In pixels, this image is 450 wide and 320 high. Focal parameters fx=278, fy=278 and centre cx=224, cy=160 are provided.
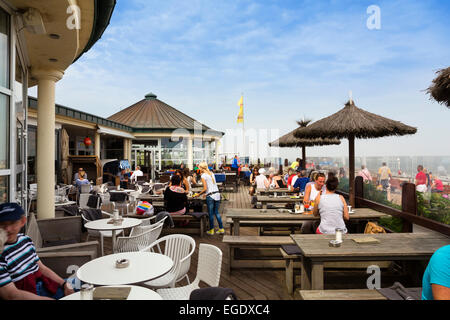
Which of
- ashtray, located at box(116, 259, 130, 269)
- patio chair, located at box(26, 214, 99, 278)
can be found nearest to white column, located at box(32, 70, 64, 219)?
patio chair, located at box(26, 214, 99, 278)

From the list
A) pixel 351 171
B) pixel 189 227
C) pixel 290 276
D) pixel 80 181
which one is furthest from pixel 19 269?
pixel 80 181

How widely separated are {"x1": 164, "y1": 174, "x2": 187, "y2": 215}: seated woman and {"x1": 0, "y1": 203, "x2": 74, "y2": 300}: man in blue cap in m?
3.41

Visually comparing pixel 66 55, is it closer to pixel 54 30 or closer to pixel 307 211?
pixel 54 30

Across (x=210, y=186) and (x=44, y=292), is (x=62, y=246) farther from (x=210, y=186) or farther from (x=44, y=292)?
(x=210, y=186)

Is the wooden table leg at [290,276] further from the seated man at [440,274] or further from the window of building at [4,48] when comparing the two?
the window of building at [4,48]

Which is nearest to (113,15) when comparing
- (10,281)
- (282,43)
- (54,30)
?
(54,30)

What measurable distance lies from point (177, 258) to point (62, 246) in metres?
1.36

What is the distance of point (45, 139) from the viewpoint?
14.9 ft

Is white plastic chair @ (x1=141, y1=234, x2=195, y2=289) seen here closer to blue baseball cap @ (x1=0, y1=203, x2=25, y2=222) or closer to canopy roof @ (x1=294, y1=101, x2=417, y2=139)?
blue baseball cap @ (x1=0, y1=203, x2=25, y2=222)

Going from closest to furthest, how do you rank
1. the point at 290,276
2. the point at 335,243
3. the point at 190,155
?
the point at 335,243 < the point at 290,276 < the point at 190,155

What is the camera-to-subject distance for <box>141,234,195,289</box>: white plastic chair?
9.00 feet

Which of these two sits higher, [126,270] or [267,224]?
[126,270]

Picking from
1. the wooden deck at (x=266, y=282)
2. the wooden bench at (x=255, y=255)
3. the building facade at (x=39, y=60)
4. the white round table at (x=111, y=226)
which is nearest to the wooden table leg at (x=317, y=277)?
the wooden deck at (x=266, y=282)
